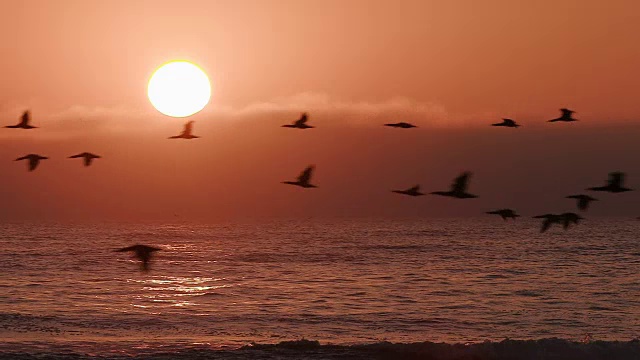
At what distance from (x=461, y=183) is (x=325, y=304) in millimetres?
25562

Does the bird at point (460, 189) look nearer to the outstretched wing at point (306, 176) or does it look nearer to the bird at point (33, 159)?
the outstretched wing at point (306, 176)

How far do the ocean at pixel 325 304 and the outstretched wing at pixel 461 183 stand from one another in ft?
38.8

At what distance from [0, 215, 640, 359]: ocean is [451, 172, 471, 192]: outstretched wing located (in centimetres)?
1182

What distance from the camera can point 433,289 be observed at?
58469 mm

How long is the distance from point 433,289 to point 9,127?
37440mm

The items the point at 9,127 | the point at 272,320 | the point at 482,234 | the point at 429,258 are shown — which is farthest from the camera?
the point at 482,234

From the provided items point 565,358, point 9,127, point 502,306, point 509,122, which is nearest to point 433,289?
point 502,306

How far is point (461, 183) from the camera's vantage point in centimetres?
2648

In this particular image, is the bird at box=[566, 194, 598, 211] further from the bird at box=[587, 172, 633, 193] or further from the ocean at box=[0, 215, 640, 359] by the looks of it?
the ocean at box=[0, 215, 640, 359]

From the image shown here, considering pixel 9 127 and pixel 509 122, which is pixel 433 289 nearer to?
pixel 509 122

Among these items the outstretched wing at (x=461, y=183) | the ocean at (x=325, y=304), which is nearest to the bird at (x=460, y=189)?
the outstretched wing at (x=461, y=183)

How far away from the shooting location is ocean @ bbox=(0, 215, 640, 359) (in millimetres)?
37219

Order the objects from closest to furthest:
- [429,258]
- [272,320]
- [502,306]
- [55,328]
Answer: [55,328] < [272,320] < [502,306] < [429,258]

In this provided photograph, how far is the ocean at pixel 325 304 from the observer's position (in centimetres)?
3722
